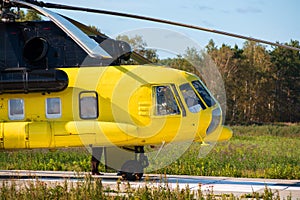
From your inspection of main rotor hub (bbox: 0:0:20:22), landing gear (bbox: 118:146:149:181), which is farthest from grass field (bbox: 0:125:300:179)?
main rotor hub (bbox: 0:0:20:22)

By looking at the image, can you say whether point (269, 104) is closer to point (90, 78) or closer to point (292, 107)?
point (292, 107)

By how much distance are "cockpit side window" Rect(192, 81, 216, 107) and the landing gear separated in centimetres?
223

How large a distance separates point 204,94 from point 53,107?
12.7 feet

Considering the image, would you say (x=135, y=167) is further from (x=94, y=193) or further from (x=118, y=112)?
(x=94, y=193)

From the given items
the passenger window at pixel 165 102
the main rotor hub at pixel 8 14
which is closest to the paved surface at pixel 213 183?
the passenger window at pixel 165 102

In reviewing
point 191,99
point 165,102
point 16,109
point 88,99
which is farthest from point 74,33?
point 191,99

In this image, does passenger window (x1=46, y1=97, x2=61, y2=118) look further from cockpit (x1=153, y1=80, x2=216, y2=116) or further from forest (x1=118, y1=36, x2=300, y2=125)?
forest (x1=118, y1=36, x2=300, y2=125)

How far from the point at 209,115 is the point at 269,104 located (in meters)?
74.7

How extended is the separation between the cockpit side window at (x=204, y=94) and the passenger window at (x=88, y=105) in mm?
2568

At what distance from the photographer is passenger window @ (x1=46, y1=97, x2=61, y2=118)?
1614 centimetres

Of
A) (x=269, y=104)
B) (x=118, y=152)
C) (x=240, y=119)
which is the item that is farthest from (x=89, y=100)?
(x=269, y=104)

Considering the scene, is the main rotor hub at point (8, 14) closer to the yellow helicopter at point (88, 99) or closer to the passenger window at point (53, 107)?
the yellow helicopter at point (88, 99)

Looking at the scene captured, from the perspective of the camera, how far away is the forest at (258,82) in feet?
260

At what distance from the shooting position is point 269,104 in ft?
292
